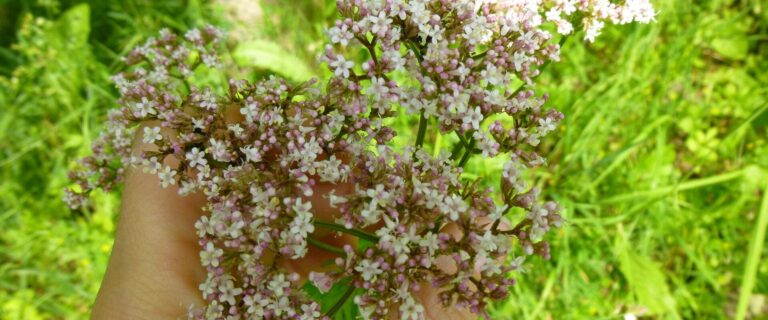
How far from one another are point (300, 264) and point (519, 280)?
7.74ft

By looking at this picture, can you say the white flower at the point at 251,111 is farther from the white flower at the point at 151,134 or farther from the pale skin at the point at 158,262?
the pale skin at the point at 158,262

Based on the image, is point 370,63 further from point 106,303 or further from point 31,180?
point 31,180

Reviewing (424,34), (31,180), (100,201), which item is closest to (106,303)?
(424,34)

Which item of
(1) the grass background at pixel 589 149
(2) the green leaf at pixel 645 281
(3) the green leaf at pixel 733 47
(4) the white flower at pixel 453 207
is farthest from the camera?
(3) the green leaf at pixel 733 47

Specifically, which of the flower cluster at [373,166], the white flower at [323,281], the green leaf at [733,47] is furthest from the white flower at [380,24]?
the green leaf at [733,47]

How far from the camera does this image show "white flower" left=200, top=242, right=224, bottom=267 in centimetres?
256

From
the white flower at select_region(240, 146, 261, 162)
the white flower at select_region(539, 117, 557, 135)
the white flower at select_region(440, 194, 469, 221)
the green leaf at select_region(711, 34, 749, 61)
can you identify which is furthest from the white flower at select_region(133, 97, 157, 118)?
the green leaf at select_region(711, 34, 749, 61)

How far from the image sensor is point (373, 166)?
2.60 m

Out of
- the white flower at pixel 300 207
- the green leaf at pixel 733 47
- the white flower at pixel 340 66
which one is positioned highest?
the green leaf at pixel 733 47

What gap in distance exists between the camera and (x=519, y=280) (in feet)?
16.2

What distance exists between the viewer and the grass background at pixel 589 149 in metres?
5.07

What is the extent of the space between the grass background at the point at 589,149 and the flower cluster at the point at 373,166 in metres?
2.16

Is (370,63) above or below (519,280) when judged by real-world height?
above

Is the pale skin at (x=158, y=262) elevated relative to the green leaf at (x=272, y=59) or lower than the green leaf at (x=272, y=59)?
lower
